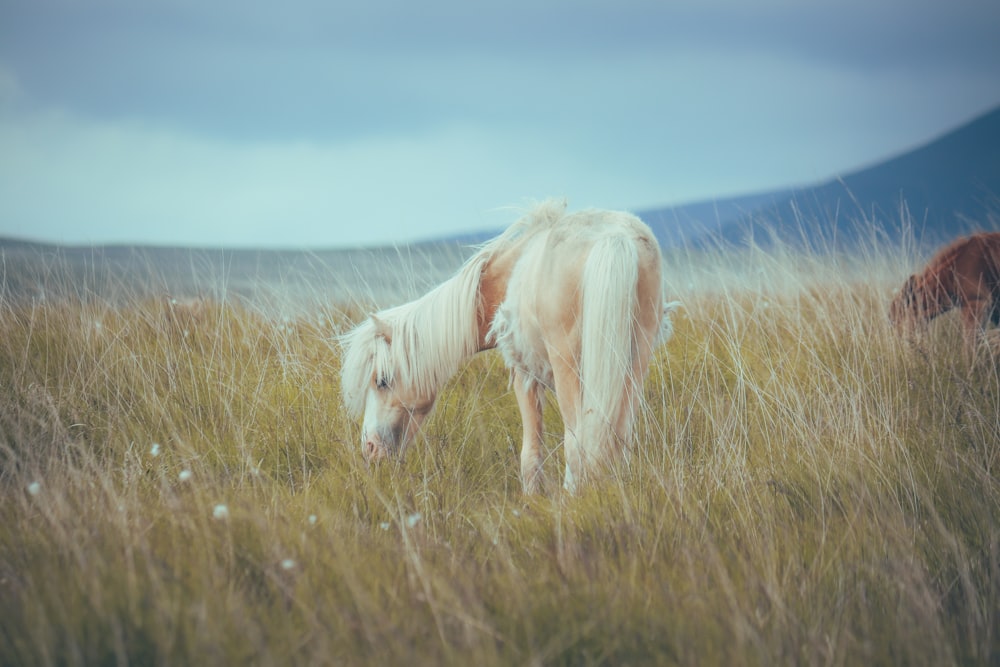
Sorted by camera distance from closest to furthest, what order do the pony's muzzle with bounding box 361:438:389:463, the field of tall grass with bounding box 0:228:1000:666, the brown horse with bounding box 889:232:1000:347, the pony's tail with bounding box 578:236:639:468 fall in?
the field of tall grass with bounding box 0:228:1000:666 < the pony's tail with bounding box 578:236:639:468 < the pony's muzzle with bounding box 361:438:389:463 < the brown horse with bounding box 889:232:1000:347

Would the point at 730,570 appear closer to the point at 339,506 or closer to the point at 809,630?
the point at 809,630

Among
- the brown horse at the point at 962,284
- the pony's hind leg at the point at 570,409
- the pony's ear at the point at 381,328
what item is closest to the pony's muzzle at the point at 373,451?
the pony's ear at the point at 381,328

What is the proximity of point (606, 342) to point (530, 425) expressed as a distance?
Result: 0.87 m

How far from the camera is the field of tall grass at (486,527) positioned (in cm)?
172

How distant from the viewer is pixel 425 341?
367 centimetres

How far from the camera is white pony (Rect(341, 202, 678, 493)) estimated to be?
9.47ft

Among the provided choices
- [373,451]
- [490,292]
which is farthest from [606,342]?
[373,451]

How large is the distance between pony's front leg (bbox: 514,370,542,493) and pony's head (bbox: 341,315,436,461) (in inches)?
21.1

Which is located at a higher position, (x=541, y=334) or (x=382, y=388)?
(x=541, y=334)

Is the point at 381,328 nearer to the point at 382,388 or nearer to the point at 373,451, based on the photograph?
the point at 382,388

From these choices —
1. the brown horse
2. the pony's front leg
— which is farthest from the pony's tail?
the brown horse

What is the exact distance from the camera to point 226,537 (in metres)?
2.11

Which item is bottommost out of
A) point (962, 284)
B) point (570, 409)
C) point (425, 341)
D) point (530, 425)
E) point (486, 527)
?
point (486, 527)

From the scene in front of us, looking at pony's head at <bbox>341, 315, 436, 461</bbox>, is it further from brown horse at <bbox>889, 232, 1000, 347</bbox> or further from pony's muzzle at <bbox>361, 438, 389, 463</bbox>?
brown horse at <bbox>889, 232, 1000, 347</bbox>
